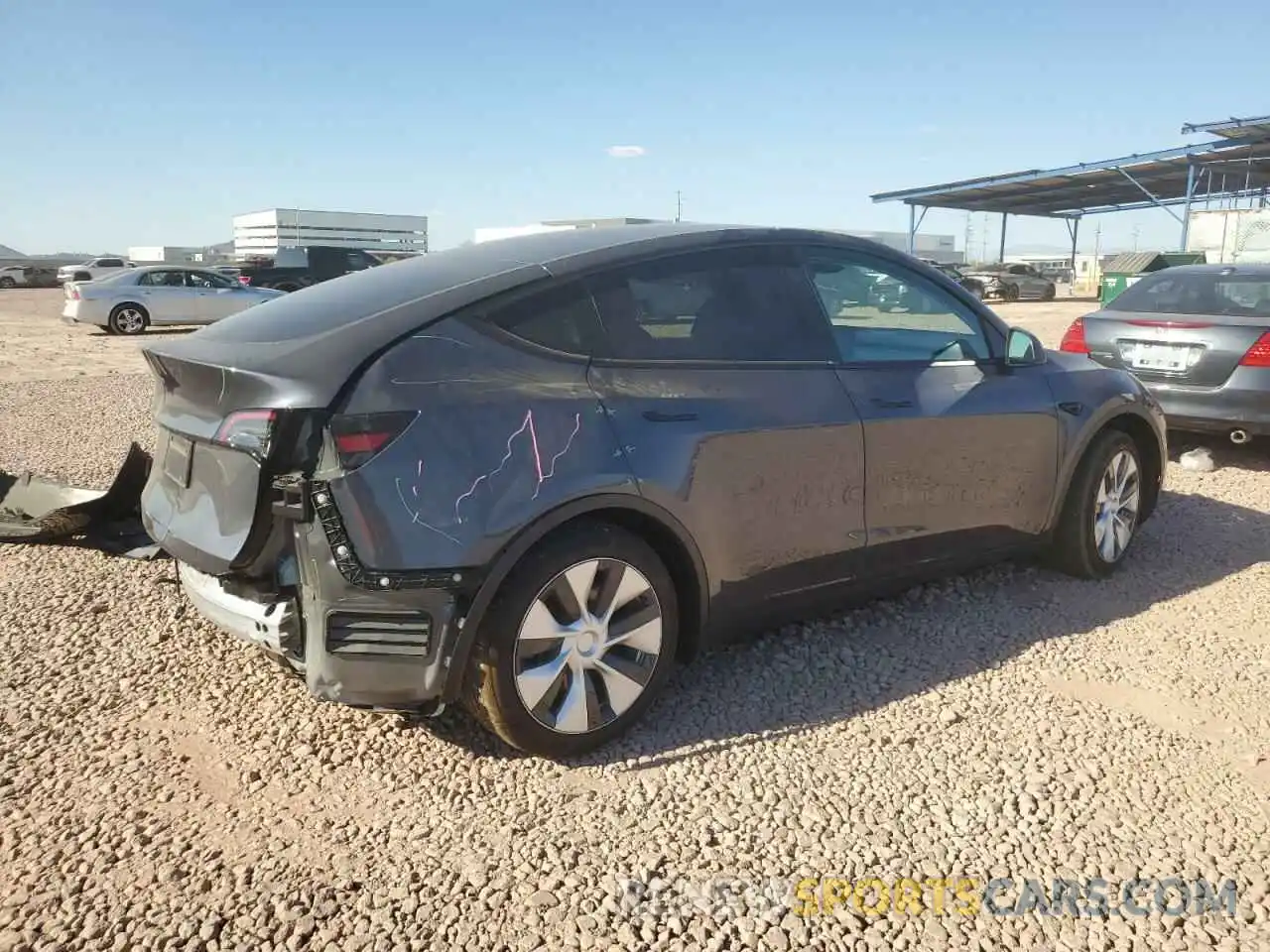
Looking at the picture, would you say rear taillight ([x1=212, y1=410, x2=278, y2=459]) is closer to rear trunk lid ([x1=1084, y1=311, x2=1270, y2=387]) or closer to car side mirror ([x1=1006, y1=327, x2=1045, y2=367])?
car side mirror ([x1=1006, y1=327, x2=1045, y2=367])

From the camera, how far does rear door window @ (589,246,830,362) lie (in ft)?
10.6

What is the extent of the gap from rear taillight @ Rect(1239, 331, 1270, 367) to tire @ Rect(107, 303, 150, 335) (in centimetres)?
2009

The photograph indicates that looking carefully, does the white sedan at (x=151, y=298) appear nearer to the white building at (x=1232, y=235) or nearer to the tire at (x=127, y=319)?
the tire at (x=127, y=319)

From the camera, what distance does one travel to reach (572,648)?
3014 millimetres

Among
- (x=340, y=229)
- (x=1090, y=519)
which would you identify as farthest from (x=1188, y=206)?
(x=340, y=229)

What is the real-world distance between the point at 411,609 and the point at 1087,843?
1980mm

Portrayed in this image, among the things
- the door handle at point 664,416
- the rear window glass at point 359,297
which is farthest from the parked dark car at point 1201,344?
the rear window glass at point 359,297

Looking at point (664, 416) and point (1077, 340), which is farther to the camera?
point (1077, 340)

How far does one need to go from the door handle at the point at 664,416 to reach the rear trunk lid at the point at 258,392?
57 centimetres

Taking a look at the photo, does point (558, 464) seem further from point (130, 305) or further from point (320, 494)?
point (130, 305)

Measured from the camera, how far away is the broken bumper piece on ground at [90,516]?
4883mm

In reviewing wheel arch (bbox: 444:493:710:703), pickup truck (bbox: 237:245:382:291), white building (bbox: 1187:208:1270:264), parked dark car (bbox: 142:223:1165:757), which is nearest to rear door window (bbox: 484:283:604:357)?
parked dark car (bbox: 142:223:1165:757)

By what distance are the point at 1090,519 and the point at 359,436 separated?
353cm

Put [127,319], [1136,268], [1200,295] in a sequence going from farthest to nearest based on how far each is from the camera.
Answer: [1136,268], [127,319], [1200,295]
